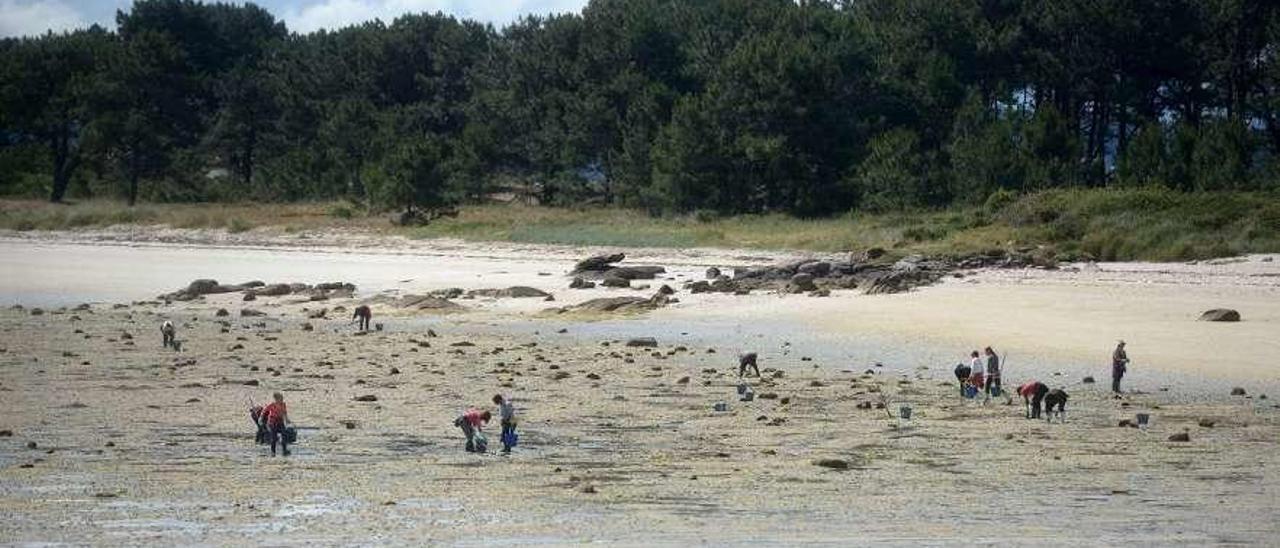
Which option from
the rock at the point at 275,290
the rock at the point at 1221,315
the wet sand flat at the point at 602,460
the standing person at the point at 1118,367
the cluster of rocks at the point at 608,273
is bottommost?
the wet sand flat at the point at 602,460

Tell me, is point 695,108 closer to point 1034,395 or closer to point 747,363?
point 747,363

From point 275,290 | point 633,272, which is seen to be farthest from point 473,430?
point 633,272

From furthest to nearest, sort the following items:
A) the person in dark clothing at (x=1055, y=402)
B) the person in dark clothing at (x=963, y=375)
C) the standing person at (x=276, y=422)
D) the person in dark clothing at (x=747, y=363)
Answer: the person in dark clothing at (x=747, y=363), the person in dark clothing at (x=963, y=375), the person in dark clothing at (x=1055, y=402), the standing person at (x=276, y=422)

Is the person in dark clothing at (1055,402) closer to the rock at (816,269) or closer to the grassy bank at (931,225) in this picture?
the rock at (816,269)

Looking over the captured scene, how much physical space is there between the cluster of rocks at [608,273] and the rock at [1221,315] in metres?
15.0

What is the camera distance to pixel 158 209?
2975 inches

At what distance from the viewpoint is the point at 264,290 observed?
42000mm

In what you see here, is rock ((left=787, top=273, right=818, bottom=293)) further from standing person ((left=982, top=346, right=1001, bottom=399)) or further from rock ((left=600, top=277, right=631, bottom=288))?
standing person ((left=982, top=346, right=1001, bottom=399))

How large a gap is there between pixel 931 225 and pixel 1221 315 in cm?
2066

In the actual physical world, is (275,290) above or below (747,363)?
above

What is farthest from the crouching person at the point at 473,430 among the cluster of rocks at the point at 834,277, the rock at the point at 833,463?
the cluster of rocks at the point at 834,277

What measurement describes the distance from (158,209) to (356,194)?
8962 mm

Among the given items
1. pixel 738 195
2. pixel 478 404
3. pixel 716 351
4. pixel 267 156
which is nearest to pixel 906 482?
pixel 478 404

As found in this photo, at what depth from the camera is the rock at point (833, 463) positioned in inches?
677
